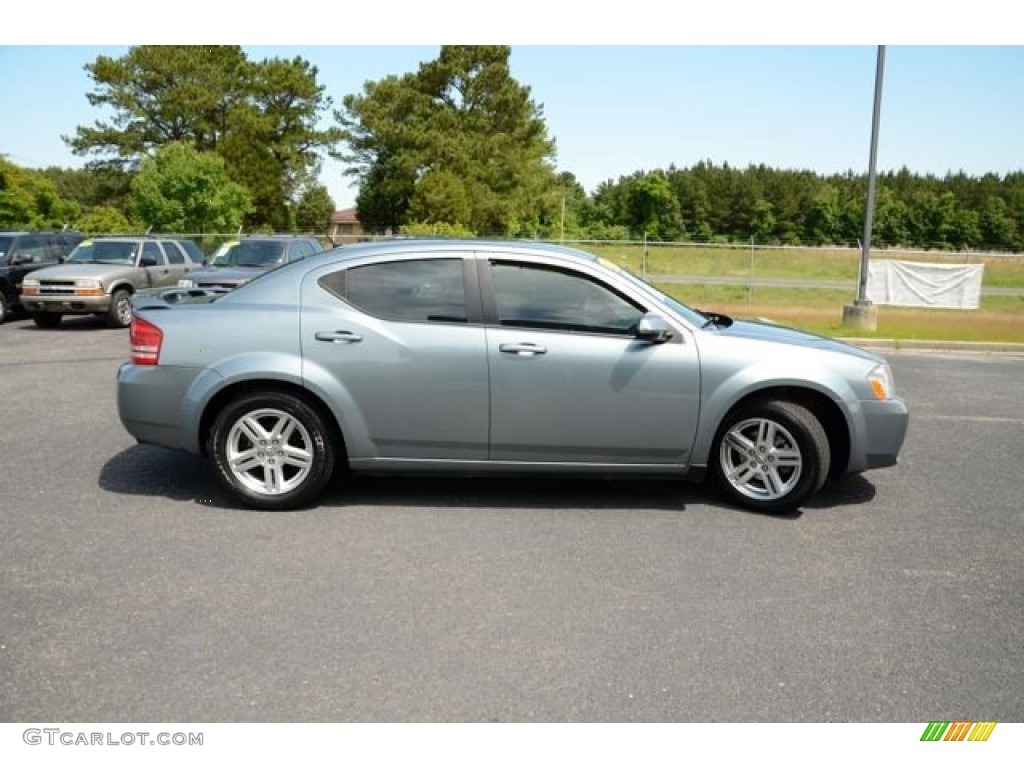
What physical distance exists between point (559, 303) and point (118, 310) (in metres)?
12.3

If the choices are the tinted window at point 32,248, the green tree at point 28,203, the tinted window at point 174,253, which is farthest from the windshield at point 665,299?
the green tree at point 28,203

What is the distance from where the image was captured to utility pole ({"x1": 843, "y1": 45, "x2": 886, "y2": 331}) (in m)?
15.4

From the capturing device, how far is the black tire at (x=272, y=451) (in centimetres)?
507

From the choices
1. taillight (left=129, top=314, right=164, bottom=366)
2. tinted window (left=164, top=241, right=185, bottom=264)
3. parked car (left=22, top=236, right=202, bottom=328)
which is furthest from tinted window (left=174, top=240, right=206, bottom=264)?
taillight (left=129, top=314, right=164, bottom=366)

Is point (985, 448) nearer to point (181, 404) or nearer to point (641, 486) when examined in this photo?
point (641, 486)

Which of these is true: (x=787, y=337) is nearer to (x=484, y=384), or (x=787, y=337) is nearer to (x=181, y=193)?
(x=484, y=384)

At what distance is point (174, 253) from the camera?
1658cm

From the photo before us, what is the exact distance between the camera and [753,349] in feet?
16.8

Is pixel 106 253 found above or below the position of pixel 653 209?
below

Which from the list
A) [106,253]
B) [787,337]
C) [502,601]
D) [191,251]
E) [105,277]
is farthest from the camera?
[191,251]

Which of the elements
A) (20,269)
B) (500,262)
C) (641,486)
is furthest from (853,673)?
(20,269)

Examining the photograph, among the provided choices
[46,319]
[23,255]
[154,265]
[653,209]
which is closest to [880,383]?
[154,265]

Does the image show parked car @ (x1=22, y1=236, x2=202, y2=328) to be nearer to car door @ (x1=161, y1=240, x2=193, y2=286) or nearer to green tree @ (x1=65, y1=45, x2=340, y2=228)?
car door @ (x1=161, y1=240, x2=193, y2=286)

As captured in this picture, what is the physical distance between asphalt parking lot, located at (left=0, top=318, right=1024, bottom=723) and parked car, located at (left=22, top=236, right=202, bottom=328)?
30.4ft
